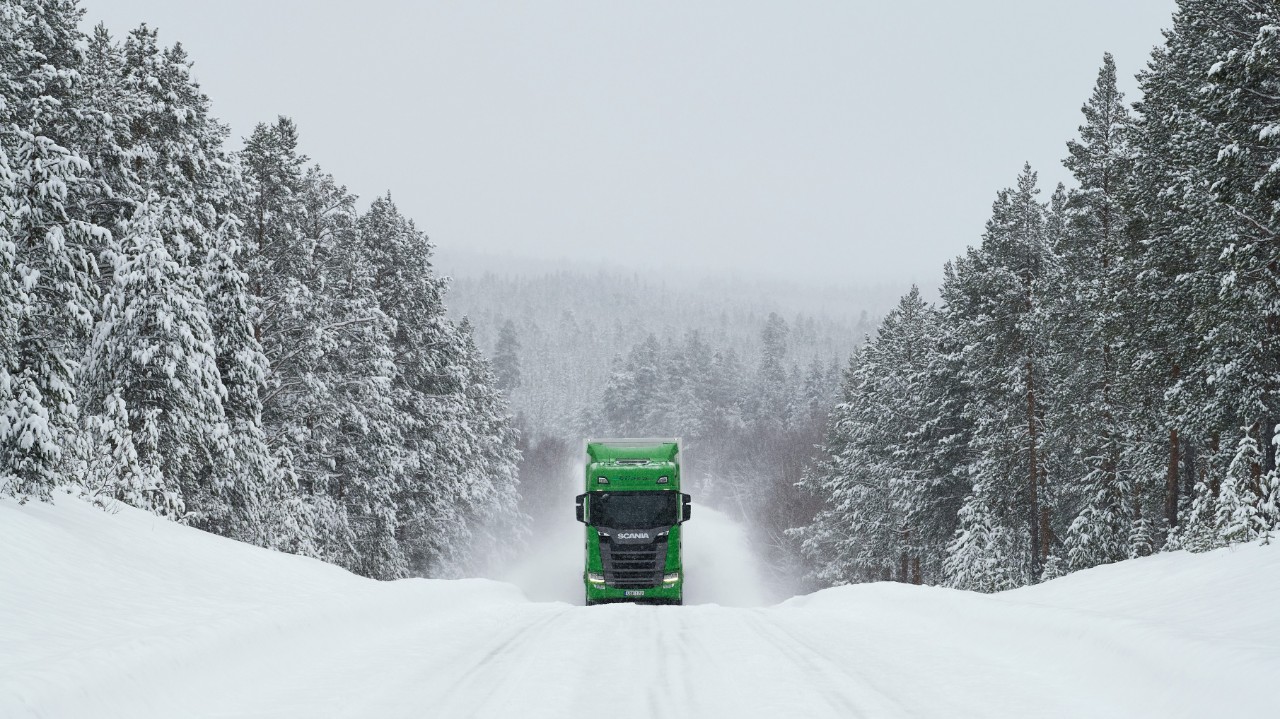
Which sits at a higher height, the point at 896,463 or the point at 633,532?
the point at 896,463

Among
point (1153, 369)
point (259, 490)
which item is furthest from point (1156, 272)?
point (259, 490)

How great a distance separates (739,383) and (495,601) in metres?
115

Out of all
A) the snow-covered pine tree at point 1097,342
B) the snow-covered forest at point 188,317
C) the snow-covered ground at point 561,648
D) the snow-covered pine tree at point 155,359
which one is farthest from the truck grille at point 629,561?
the snow-covered pine tree at point 1097,342

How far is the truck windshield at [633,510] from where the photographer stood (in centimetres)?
2119

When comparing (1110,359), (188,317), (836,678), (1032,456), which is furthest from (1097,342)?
(188,317)

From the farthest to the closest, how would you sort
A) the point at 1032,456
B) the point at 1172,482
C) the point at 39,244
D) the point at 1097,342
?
the point at 1032,456, the point at 1097,342, the point at 1172,482, the point at 39,244

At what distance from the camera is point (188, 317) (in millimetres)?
19844

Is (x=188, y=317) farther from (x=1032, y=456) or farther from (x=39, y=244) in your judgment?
(x=1032, y=456)

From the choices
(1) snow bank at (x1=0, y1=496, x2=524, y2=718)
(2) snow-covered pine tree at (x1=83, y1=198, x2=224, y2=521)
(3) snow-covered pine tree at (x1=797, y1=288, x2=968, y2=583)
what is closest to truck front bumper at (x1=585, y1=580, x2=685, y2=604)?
(1) snow bank at (x1=0, y1=496, x2=524, y2=718)

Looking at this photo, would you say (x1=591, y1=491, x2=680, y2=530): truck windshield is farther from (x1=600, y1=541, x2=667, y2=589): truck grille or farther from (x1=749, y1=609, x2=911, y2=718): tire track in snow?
(x1=749, y1=609, x2=911, y2=718): tire track in snow

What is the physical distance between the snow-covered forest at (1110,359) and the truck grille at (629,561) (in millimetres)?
10979

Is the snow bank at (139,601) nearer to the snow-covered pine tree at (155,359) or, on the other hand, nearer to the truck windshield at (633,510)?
the snow-covered pine tree at (155,359)

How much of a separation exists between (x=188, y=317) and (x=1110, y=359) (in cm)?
2489

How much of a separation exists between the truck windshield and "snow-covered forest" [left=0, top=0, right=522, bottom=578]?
860 cm
